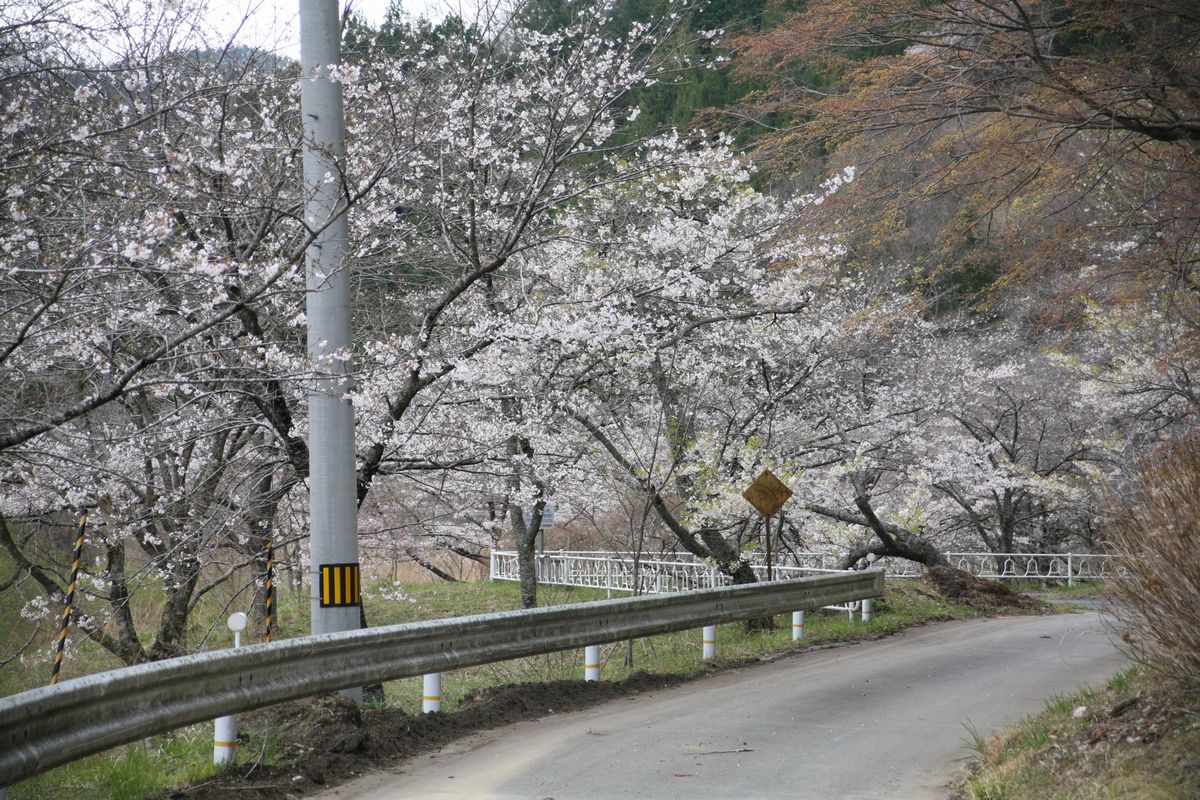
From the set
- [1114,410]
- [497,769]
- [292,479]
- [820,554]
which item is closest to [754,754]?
[497,769]

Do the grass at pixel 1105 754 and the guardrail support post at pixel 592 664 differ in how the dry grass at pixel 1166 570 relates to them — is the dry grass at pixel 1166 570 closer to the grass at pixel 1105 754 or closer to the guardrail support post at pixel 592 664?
the grass at pixel 1105 754

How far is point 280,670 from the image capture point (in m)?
6.77

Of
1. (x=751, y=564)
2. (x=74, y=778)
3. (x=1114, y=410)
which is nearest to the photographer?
(x=74, y=778)

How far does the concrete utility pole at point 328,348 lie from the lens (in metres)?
8.34

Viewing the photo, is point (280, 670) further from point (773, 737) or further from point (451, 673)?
point (451, 673)

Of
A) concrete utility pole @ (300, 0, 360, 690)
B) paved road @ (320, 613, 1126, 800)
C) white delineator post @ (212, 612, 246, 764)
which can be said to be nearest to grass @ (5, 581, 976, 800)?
white delineator post @ (212, 612, 246, 764)

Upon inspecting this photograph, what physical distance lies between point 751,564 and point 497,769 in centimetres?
1317

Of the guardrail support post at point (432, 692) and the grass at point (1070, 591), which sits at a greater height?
the guardrail support post at point (432, 692)

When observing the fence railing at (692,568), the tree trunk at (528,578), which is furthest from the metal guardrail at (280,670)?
the fence railing at (692,568)

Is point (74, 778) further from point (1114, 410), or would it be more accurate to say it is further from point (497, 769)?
point (1114, 410)

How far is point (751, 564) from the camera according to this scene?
19.6 m

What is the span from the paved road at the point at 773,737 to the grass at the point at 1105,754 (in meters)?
0.37

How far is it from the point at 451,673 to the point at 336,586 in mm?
9474

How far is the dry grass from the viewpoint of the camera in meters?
5.84
